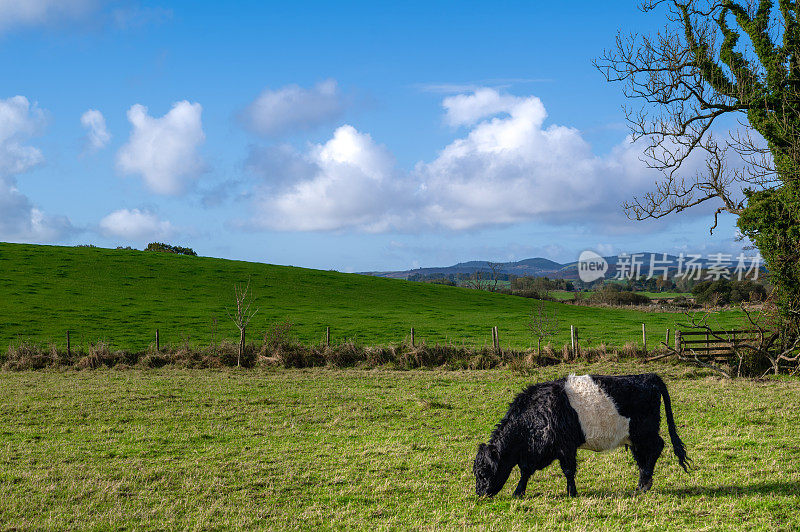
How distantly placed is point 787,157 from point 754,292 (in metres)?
5.34

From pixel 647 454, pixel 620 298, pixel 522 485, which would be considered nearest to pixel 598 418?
pixel 647 454

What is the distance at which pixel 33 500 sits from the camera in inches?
316

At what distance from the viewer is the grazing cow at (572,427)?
24.7 ft

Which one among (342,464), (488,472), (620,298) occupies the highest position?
(620,298)

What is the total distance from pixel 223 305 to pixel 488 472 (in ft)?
128

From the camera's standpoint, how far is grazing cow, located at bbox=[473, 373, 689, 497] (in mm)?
7516

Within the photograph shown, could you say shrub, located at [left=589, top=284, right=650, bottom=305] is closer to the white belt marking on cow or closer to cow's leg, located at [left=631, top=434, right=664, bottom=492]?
cow's leg, located at [left=631, top=434, right=664, bottom=492]

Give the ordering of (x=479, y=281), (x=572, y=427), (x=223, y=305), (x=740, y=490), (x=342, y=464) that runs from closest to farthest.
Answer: (x=572, y=427), (x=740, y=490), (x=342, y=464), (x=223, y=305), (x=479, y=281)

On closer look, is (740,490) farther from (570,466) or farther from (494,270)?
(494,270)

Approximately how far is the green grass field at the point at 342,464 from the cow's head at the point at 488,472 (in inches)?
7.3

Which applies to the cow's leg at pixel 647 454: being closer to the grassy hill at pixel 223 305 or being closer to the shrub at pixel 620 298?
the grassy hill at pixel 223 305

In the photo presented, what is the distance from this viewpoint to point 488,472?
7762 mm

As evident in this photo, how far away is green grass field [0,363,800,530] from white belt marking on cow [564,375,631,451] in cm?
80

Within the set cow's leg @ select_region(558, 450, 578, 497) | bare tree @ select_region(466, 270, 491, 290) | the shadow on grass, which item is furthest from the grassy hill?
cow's leg @ select_region(558, 450, 578, 497)
